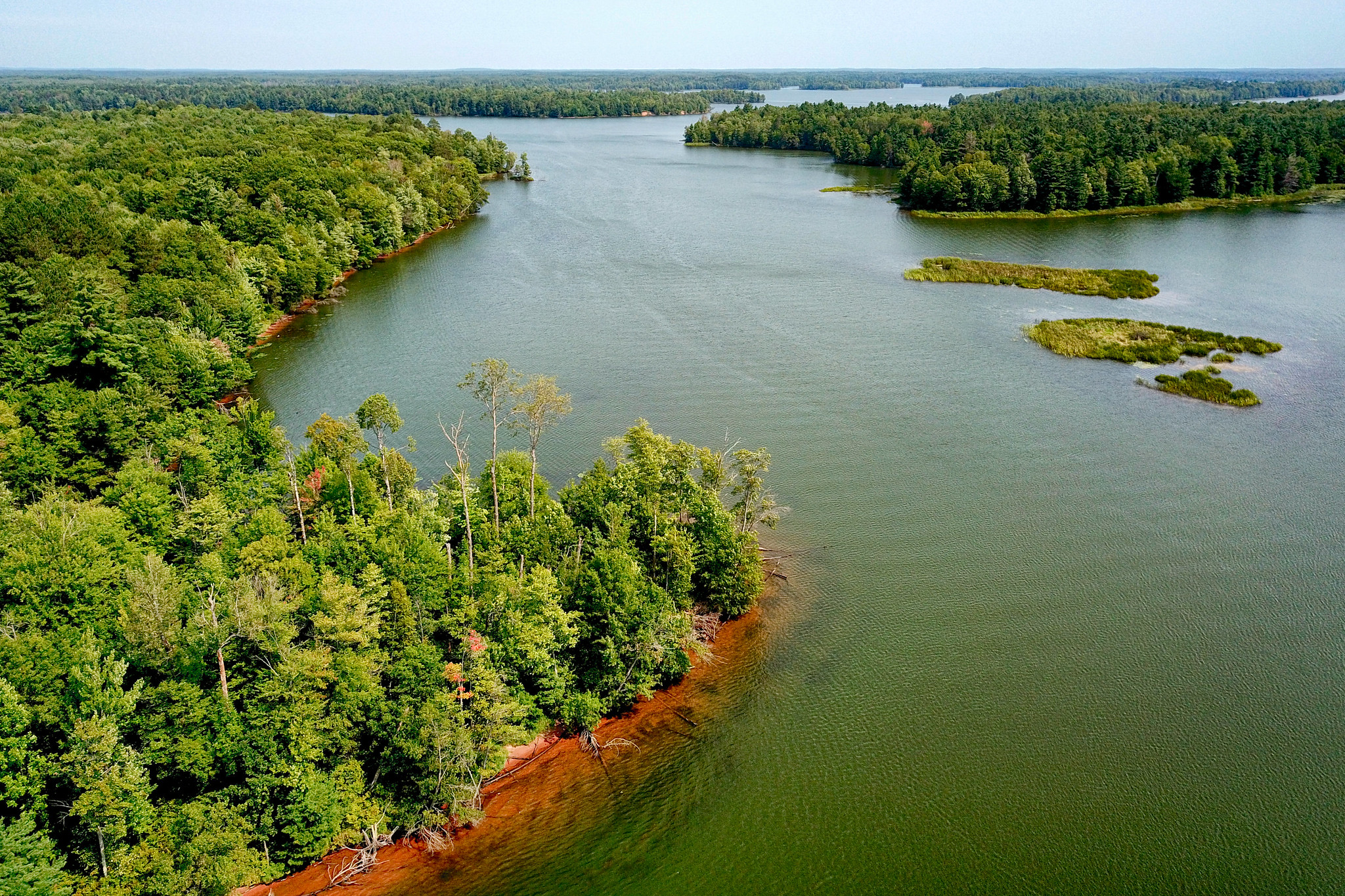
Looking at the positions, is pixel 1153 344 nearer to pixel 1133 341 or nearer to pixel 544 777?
pixel 1133 341

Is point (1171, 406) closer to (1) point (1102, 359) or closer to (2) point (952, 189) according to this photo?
(1) point (1102, 359)

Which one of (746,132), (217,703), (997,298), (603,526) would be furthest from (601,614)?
(746,132)

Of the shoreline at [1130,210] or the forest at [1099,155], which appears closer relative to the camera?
the shoreline at [1130,210]

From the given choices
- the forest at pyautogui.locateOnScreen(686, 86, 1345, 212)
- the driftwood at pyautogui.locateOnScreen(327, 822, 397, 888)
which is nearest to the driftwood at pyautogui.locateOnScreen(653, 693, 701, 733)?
the driftwood at pyautogui.locateOnScreen(327, 822, 397, 888)

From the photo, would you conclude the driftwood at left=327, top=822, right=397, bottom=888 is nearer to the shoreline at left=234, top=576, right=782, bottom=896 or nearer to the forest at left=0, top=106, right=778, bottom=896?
the shoreline at left=234, top=576, right=782, bottom=896

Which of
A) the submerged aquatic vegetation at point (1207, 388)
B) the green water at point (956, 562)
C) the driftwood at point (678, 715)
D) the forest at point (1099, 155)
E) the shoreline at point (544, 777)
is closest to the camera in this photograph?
the shoreline at point (544, 777)

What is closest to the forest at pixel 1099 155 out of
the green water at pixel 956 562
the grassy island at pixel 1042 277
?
the green water at pixel 956 562

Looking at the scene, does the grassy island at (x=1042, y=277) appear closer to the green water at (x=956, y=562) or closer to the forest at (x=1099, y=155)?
the green water at (x=956, y=562)
